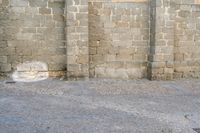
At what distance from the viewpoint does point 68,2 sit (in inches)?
396

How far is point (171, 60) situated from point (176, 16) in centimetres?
136

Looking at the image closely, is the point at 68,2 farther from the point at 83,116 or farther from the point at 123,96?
the point at 83,116

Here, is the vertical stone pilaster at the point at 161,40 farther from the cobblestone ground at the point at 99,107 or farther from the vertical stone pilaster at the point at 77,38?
the vertical stone pilaster at the point at 77,38

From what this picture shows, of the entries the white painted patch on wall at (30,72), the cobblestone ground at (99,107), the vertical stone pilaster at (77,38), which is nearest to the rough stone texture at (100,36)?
the vertical stone pilaster at (77,38)

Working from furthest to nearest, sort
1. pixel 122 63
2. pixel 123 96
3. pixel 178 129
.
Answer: pixel 122 63 < pixel 123 96 < pixel 178 129

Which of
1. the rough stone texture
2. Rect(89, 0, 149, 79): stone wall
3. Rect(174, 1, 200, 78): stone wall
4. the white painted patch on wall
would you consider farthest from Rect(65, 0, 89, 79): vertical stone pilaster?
Rect(174, 1, 200, 78): stone wall

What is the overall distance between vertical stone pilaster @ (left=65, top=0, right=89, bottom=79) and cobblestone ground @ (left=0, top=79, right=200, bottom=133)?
45 cm

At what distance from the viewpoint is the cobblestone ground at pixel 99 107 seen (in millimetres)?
5652

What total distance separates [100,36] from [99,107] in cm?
392

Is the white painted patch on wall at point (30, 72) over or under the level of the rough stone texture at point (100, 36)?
under

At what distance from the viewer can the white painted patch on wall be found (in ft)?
34.0

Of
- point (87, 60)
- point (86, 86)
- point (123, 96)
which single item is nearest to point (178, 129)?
point (123, 96)

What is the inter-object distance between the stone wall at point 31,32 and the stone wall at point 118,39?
963 millimetres

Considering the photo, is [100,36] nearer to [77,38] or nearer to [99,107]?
[77,38]
